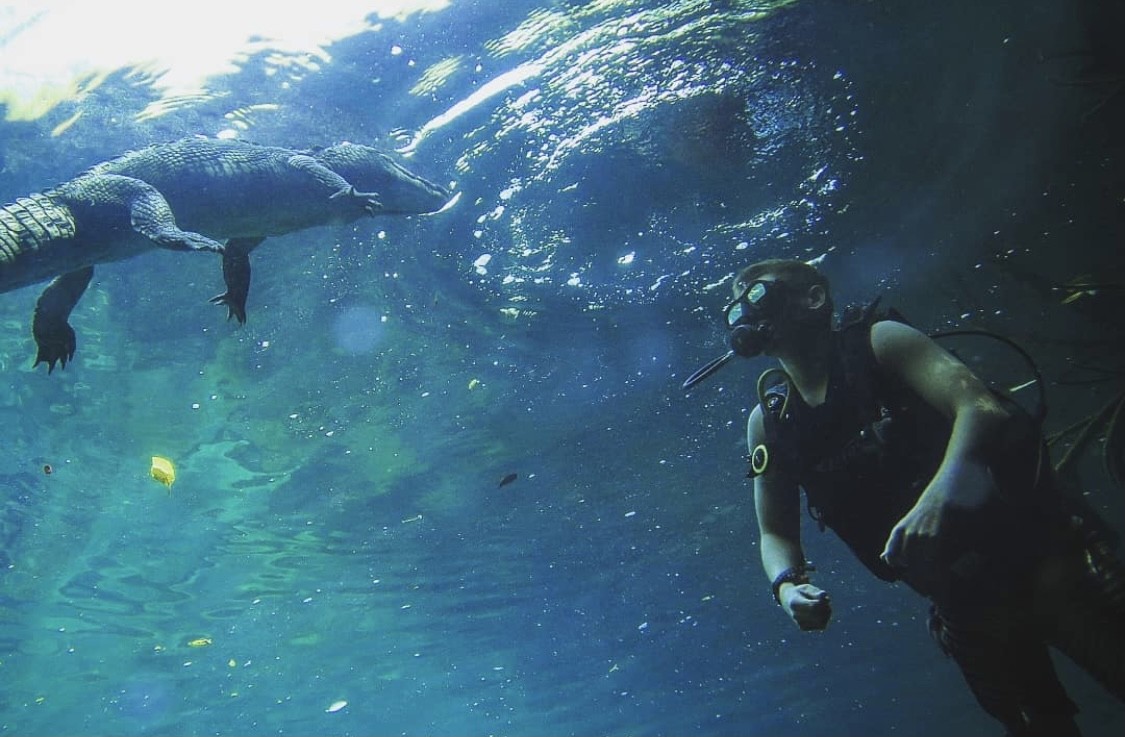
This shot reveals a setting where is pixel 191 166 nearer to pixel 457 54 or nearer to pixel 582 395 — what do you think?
pixel 457 54

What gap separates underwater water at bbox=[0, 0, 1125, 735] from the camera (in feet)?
23.5

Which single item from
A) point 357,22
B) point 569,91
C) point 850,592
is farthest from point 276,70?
point 850,592

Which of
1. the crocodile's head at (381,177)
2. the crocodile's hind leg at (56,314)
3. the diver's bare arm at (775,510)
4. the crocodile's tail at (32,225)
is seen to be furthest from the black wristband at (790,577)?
the crocodile's hind leg at (56,314)

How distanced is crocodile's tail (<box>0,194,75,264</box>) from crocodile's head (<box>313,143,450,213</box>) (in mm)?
2091

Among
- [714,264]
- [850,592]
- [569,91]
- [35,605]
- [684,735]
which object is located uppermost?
[569,91]

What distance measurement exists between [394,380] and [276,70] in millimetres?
5997

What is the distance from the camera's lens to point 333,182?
5.87m

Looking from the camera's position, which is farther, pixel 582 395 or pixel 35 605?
pixel 35 605

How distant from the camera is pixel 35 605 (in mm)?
18922

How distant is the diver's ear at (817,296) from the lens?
356 centimetres

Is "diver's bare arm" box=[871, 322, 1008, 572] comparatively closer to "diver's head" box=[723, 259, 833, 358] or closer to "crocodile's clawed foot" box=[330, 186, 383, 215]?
"diver's head" box=[723, 259, 833, 358]

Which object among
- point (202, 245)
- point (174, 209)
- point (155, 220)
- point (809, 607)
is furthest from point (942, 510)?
point (174, 209)

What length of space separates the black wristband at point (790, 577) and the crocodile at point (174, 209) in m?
3.83

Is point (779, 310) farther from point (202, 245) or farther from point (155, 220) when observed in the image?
point (155, 220)
